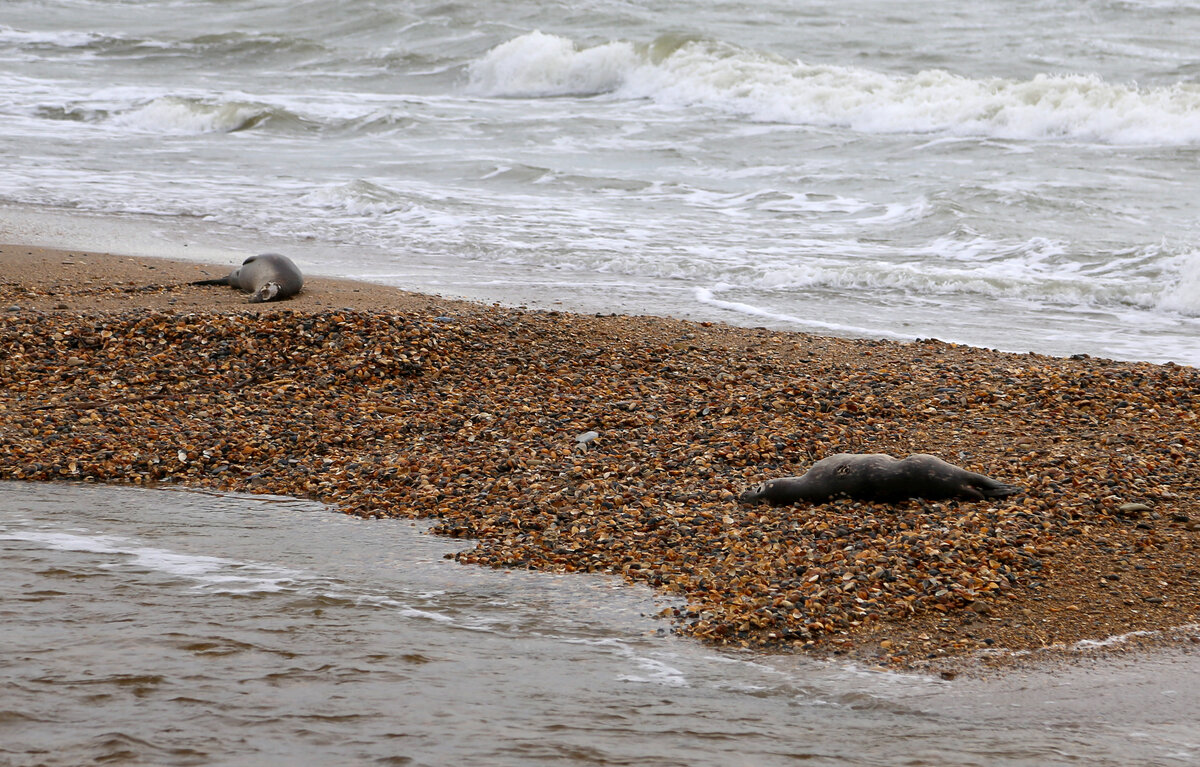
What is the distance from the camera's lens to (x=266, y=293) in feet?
25.9

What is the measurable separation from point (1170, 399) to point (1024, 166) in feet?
32.4

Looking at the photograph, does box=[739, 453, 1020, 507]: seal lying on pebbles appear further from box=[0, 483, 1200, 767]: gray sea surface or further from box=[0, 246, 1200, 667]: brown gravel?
box=[0, 483, 1200, 767]: gray sea surface

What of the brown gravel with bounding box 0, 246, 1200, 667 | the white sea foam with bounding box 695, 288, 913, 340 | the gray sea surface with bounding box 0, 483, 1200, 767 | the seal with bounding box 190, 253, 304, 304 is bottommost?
the gray sea surface with bounding box 0, 483, 1200, 767

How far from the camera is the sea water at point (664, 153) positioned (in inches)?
391

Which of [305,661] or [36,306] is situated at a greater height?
[36,306]

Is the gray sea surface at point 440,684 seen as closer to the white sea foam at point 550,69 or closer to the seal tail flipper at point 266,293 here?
the seal tail flipper at point 266,293

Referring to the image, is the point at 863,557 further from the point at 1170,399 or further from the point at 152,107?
the point at 152,107

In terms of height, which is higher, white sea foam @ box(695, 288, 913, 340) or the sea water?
the sea water

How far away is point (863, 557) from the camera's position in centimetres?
422

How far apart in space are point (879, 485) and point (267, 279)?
4.91m

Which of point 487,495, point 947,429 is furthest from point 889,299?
point 487,495

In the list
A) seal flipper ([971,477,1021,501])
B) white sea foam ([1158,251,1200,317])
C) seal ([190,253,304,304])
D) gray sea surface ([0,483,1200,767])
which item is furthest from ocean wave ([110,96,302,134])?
seal flipper ([971,477,1021,501])

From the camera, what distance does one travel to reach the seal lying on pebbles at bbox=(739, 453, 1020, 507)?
15.9ft

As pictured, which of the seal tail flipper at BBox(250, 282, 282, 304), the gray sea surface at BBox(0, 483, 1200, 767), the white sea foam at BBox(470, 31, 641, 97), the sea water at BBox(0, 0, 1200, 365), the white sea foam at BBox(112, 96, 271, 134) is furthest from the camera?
the white sea foam at BBox(470, 31, 641, 97)
